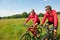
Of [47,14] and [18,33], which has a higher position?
[47,14]

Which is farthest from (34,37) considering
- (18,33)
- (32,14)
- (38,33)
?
(18,33)

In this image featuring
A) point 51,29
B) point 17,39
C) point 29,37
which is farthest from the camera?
point 17,39

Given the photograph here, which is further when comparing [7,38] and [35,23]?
[7,38]

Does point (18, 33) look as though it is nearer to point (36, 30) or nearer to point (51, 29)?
point (36, 30)

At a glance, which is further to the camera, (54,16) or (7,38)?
(7,38)

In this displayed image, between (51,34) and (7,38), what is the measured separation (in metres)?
7.98

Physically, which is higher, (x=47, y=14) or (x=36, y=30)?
(x=47, y=14)

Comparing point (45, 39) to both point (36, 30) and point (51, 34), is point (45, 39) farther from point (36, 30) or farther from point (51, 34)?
point (36, 30)

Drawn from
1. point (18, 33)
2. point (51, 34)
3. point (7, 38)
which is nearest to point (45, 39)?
point (51, 34)

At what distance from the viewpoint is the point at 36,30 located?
54.6 ft

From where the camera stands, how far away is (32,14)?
1659cm

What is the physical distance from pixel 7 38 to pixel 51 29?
321 inches

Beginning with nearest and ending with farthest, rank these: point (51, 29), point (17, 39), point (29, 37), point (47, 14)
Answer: point (51, 29) < point (47, 14) < point (29, 37) < point (17, 39)

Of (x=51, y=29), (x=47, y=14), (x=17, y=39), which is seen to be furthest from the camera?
(x=17, y=39)
